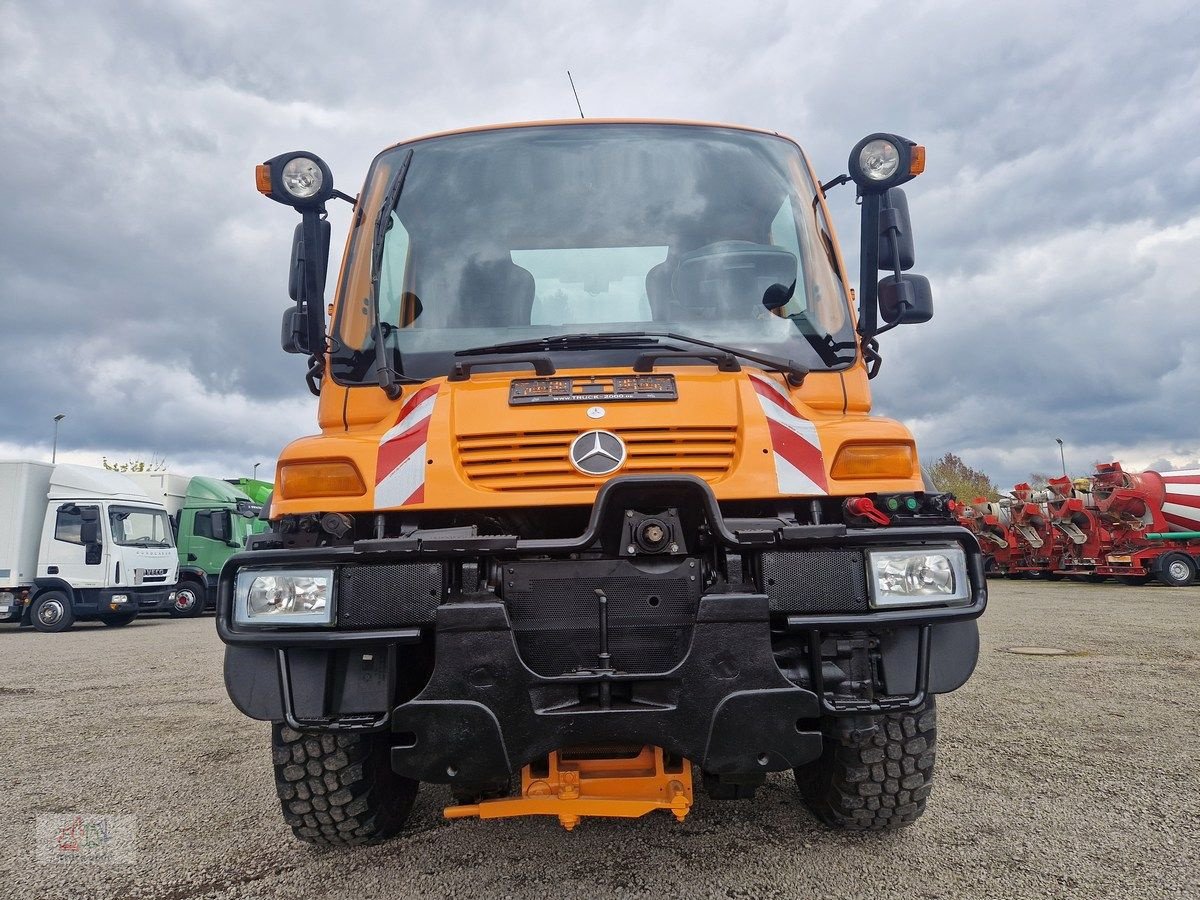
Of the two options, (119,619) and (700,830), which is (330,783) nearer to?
(700,830)

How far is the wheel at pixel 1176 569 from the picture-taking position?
16.5m

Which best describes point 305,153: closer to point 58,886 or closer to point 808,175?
point 808,175

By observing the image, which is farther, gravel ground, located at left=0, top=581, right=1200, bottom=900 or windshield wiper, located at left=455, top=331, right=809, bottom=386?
windshield wiper, located at left=455, top=331, right=809, bottom=386

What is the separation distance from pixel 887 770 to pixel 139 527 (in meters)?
17.3

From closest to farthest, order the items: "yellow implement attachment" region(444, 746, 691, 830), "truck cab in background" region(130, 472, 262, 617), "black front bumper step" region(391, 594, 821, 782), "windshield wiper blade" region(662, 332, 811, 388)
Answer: "black front bumper step" region(391, 594, 821, 782)
"yellow implement attachment" region(444, 746, 691, 830)
"windshield wiper blade" region(662, 332, 811, 388)
"truck cab in background" region(130, 472, 262, 617)

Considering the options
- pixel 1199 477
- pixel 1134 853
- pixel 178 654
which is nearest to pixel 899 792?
pixel 1134 853

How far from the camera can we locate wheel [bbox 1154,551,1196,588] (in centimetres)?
1653

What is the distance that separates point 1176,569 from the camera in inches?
652

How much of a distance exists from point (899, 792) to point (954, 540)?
92 centimetres

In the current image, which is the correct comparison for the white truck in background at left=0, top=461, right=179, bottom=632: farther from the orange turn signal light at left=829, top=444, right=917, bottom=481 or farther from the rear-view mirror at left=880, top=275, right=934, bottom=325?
the orange turn signal light at left=829, top=444, right=917, bottom=481

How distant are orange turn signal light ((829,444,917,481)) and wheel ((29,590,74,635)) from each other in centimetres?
1645

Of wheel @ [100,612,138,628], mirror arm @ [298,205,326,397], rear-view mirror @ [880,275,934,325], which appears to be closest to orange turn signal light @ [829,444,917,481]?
rear-view mirror @ [880,275,934,325]

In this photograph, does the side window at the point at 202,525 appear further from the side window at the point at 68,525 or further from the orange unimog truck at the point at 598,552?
the orange unimog truck at the point at 598,552

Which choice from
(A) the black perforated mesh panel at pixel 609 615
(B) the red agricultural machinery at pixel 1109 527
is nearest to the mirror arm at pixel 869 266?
(A) the black perforated mesh panel at pixel 609 615
